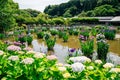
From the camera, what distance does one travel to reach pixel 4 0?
24.3m

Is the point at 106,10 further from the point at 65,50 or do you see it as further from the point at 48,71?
the point at 48,71

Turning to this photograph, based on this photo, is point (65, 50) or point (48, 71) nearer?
point (48, 71)

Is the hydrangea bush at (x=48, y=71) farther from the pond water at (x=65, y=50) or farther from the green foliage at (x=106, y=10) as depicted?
the green foliage at (x=106, y=10)

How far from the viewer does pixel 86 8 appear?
11031 centimetres

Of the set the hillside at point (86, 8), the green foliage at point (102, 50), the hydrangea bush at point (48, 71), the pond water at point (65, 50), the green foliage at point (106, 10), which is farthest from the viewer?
the hillside at point (86, 8)

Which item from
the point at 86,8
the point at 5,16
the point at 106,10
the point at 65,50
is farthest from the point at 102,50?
the point at 86,8

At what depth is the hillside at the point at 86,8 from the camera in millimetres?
Answer: 90275

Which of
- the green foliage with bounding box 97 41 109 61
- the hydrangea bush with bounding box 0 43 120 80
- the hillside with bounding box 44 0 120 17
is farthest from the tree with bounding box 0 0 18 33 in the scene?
the hillside with bounding box 44 0 120 17

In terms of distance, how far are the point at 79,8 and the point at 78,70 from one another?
113514 millimetres

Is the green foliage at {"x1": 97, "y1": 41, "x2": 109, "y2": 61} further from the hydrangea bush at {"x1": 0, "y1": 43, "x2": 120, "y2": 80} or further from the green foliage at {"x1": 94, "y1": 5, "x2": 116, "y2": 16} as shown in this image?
the green foliage at {"x1": 94, "y1": 5, "x2": 116, "y2": 16}

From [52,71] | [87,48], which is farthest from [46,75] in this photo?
[87,48]

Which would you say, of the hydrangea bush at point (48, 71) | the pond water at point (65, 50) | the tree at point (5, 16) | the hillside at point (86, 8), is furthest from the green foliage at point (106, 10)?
the hydrangea bush at point (48, 71)

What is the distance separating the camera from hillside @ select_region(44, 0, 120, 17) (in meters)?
90.3

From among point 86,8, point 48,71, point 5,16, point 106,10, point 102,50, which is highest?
point 48,71
